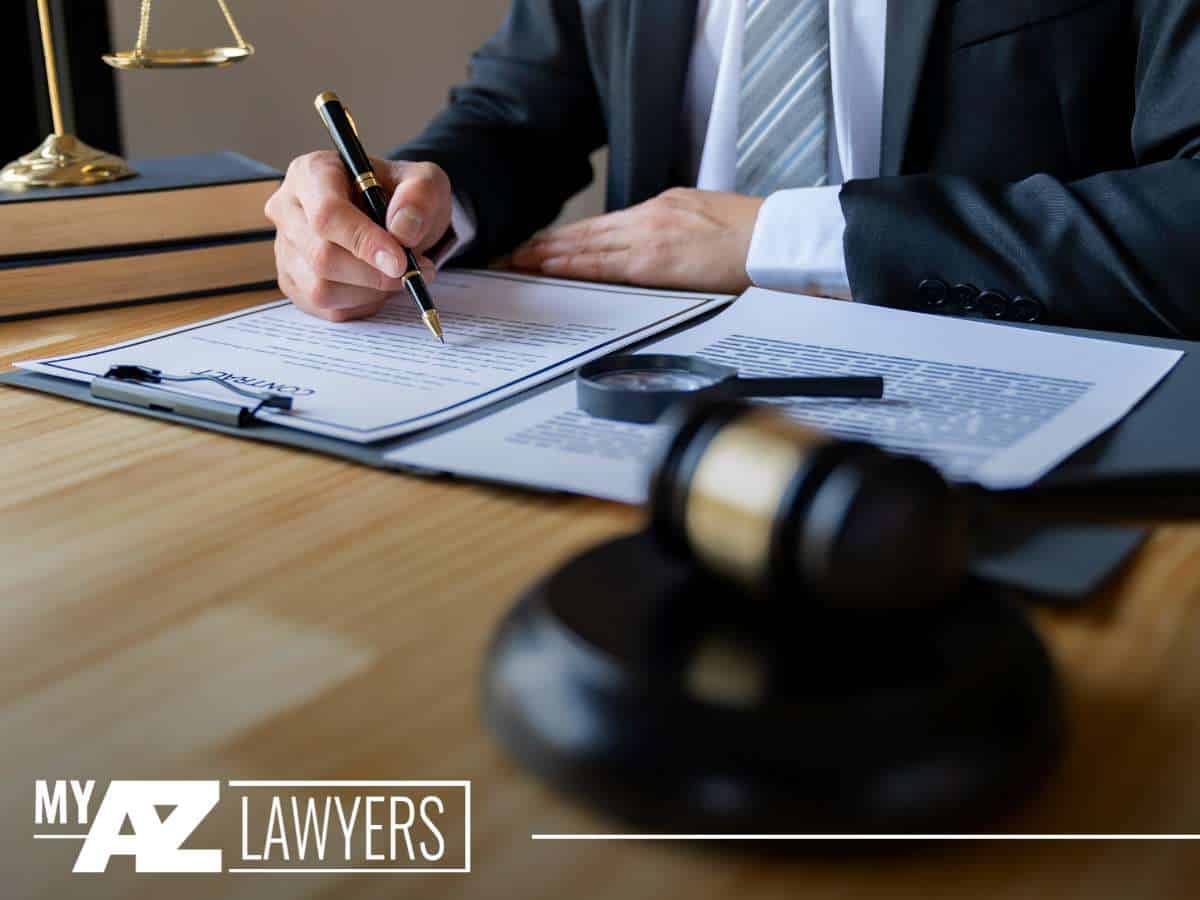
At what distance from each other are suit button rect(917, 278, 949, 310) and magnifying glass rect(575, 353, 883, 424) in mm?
334

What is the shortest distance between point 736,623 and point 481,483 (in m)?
0.32

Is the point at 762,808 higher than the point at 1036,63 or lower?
lower

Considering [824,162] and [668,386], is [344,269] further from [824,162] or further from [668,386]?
[824,162]

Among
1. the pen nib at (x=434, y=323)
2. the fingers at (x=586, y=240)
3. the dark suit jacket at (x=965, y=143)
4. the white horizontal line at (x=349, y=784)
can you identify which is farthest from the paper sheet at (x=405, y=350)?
the white horizontal line at (x=349, y=784)

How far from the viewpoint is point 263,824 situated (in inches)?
16.6

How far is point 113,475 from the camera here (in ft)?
2.53

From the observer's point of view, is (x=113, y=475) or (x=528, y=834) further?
(x=113, y=475)

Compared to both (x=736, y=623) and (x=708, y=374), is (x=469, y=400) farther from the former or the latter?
(x=736, y=623)

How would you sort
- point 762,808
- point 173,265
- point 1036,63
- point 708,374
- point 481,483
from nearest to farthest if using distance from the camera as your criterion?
point 762,808 < point 481,483 < point 708,374 < point 173,265 < point 1036,63

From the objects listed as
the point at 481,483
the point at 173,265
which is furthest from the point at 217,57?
the point at 481,483

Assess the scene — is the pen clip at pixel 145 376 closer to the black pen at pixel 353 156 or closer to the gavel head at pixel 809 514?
the black pen at pixel 353 156

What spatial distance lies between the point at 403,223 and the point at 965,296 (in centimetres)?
51

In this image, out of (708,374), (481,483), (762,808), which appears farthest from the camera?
(708,374)

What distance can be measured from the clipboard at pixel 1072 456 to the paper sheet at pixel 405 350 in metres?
0.01
